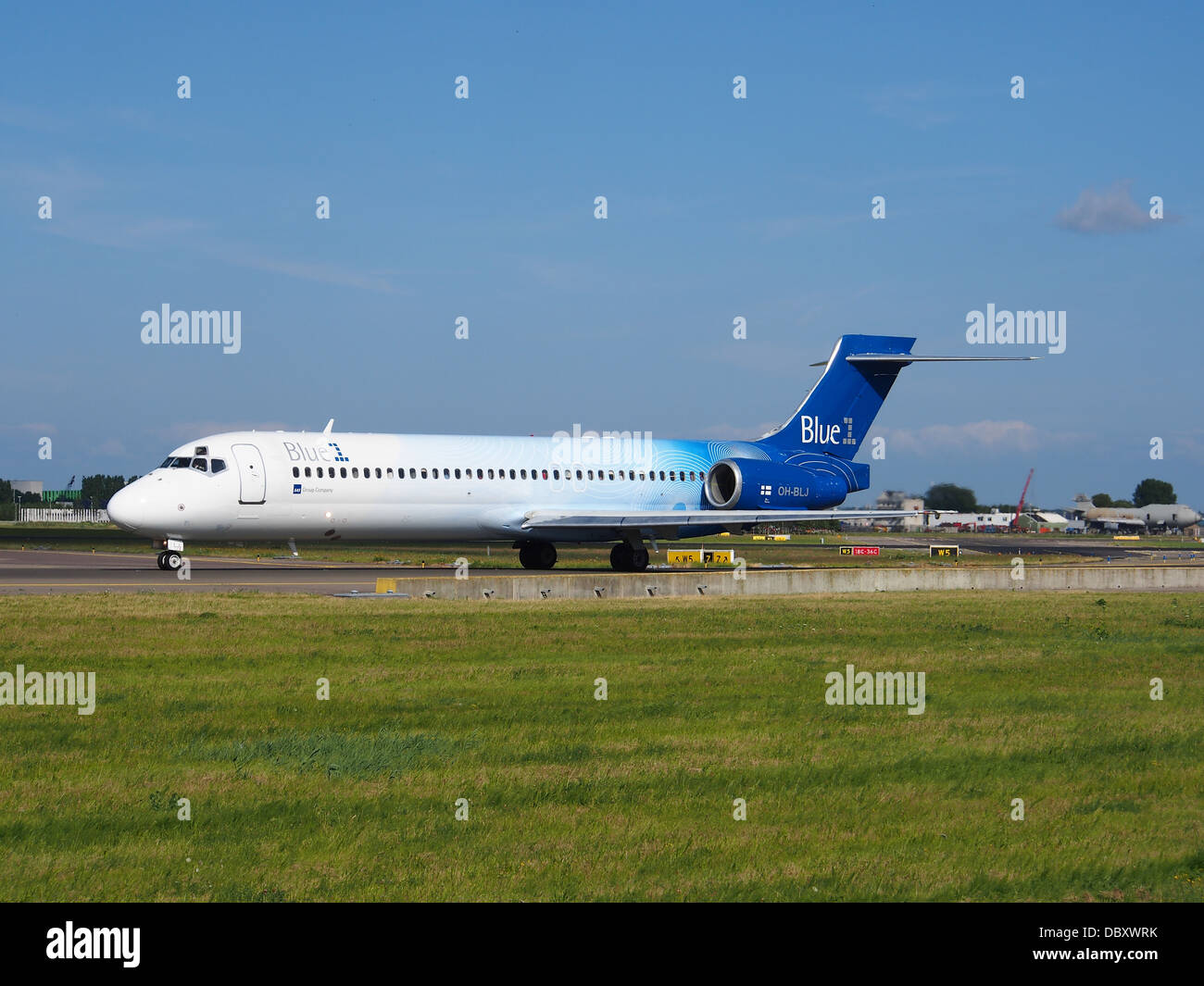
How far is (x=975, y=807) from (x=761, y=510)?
3516 cm

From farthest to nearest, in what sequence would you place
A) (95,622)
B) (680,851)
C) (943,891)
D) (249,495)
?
(249,495) → (95,622) → (680,851) → (943,891)

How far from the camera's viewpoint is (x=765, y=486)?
46.1 metres

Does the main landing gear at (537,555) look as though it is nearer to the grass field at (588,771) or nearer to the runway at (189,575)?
the runway at (189,575)

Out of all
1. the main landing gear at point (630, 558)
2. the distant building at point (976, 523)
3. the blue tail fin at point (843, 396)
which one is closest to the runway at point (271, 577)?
the main landing gear at point (630, 558)

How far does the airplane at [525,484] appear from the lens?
37406 millimetres

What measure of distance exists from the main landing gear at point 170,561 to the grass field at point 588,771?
17.0 meters

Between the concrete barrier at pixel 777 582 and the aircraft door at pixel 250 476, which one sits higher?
the aircraft door at pixel 250 476

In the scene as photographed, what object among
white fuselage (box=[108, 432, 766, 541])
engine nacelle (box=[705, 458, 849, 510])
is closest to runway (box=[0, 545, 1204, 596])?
white fuselage (box=[108, 432, 766, 541])

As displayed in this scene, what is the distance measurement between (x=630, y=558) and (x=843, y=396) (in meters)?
11.5

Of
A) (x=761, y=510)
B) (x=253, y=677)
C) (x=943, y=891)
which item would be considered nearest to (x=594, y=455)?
(x=761, y=510)

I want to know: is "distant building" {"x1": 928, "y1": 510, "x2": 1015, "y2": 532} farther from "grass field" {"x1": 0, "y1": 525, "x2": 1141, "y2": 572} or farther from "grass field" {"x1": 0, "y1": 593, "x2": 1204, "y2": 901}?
"grass field" {"x1": 0, "y1": 593, "x2": 1204, "y2": 901}

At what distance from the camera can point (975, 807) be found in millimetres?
10562

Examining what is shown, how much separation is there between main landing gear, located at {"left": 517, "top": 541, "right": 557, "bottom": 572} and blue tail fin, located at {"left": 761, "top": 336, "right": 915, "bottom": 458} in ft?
33.5
